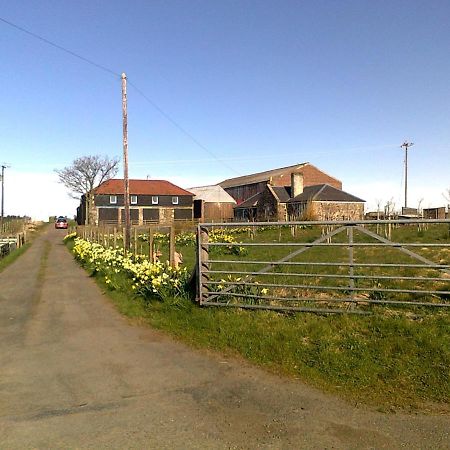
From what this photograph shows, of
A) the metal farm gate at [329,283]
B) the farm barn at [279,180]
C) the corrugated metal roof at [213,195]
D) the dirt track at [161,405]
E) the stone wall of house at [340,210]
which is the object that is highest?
the farm barn at [279,180]

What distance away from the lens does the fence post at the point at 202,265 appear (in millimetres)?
7848

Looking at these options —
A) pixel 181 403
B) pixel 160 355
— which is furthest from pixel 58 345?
pixel 181 403

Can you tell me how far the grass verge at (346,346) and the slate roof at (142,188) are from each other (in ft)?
188

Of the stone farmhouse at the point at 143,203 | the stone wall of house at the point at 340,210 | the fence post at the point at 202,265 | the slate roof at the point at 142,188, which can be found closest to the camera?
the fence post at the point at 202,265

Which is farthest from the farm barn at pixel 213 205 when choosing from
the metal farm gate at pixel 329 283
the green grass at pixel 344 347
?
the green grass at pixel 344 347

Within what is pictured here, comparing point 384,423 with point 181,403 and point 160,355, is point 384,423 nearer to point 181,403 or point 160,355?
point 181,403

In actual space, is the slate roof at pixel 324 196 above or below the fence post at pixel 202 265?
above

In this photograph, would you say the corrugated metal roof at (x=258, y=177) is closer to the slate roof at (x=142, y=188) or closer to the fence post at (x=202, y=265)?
the slate roof at (x=142, y=188)

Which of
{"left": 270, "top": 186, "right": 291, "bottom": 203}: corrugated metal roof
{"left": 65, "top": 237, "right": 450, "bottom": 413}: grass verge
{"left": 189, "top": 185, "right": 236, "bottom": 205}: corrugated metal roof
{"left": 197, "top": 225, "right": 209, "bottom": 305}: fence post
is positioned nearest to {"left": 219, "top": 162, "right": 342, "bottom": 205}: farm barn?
{"left": 189, "top": 185, "right": 236, "bottom": 205}: corrugated metal roof

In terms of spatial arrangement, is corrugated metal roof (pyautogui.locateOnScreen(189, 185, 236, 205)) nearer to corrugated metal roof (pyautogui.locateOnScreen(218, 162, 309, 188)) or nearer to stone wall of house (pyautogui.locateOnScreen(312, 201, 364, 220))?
corrugated metal roof (pyautogui.locateOnScreen(218, 162, 309, 188))

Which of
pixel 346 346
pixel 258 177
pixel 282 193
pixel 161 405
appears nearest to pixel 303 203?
pixel 282 193

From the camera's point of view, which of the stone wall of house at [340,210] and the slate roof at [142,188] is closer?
the stone wall of house at [340,210]

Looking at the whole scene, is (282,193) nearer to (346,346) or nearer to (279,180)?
(279,180)

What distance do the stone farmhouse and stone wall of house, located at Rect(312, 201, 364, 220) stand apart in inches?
930
